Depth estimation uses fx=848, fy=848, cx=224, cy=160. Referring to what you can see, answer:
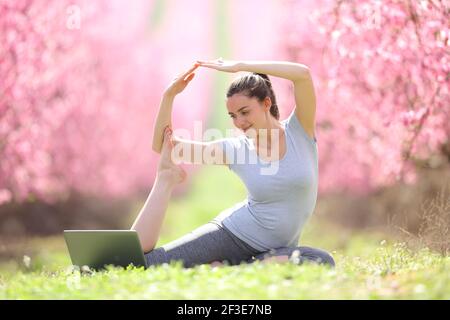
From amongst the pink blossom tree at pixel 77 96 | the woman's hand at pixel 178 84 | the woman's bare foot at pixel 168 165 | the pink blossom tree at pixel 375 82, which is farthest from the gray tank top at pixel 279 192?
the pink blossom tree at pixel 77 96

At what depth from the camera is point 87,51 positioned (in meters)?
17.7

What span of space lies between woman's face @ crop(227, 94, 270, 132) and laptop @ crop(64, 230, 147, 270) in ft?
3.73

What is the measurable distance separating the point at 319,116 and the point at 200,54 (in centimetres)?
2141

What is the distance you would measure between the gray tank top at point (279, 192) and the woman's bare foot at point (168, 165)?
0.56m

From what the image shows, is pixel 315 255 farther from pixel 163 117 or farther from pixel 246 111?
pixel 163 117

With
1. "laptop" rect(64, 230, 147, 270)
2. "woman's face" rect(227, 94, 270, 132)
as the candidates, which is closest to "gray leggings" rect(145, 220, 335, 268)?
"laptop" rect(64, 230, 147, 270)

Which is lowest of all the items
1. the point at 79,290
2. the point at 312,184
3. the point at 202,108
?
the point at 202,108

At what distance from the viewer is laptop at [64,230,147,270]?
605 cm

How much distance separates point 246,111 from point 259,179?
51 centimetres

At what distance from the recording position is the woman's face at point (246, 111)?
6191 millimetres

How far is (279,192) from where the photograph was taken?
6.11 meters

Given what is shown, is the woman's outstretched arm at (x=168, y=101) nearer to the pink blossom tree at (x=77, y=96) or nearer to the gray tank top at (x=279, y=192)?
the gray tank top at (x=279, y=192)
